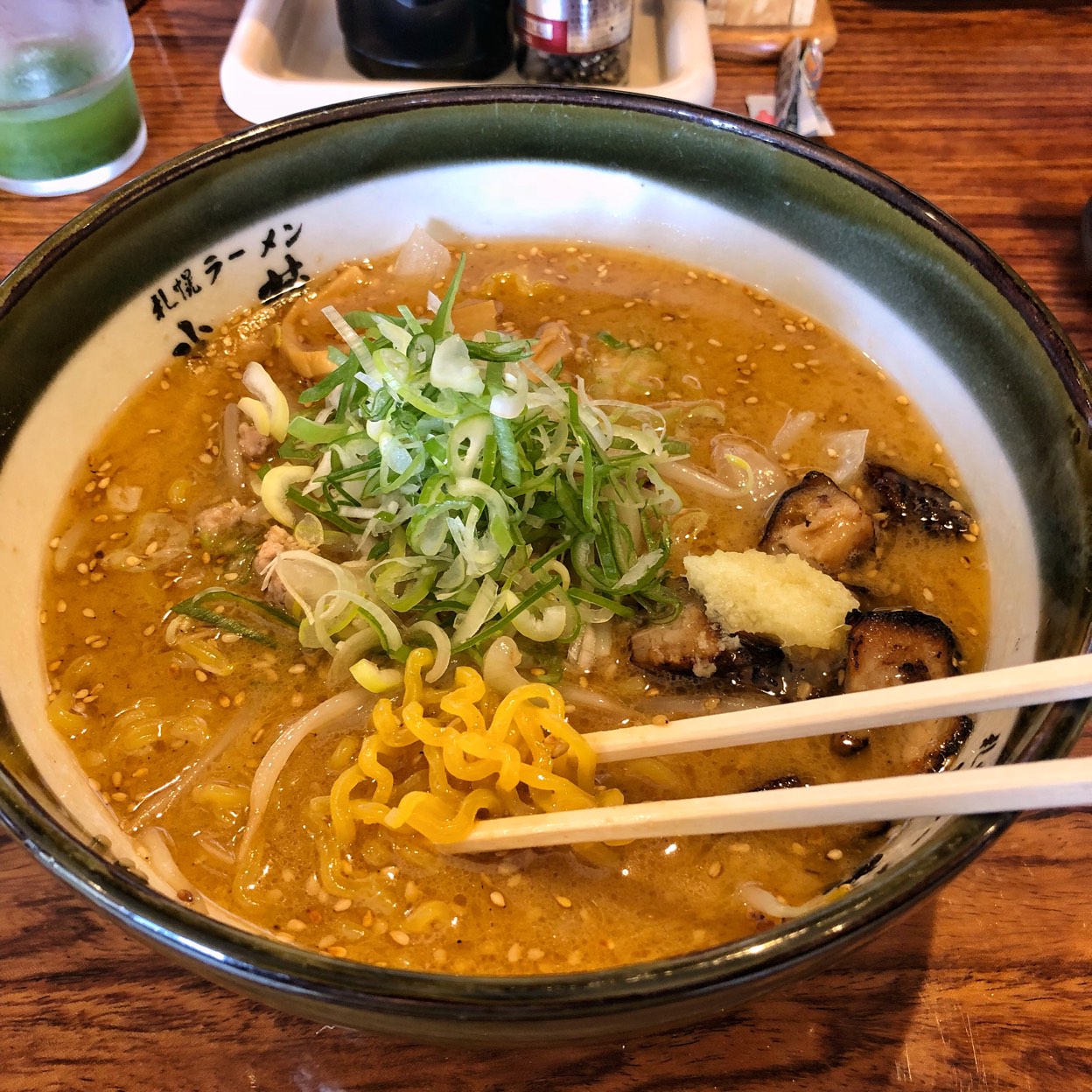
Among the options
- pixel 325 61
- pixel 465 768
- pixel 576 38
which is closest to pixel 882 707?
pixel 465 768

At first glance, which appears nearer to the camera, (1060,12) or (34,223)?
(34,223)

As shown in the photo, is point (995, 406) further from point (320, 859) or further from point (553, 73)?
point (553, 73)

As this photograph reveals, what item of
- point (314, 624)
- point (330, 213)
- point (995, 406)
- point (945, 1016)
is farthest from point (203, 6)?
point (945, 1016)

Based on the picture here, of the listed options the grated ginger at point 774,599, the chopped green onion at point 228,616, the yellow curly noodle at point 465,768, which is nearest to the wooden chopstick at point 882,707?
the yellow curly noodle at point 465,768

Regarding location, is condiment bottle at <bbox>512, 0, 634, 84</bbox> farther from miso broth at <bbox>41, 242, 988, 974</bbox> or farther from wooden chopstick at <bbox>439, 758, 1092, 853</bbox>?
wooden chopstick at <bbox>439, 758, 1092, 853</bbox>

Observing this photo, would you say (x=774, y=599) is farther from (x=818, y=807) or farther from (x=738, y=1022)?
(x=738, y=1022)

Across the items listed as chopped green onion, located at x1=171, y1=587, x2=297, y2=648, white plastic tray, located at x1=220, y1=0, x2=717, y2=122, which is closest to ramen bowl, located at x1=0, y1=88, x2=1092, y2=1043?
chopped green onion, located at x1=171, y1=587, x2=297, y2=648

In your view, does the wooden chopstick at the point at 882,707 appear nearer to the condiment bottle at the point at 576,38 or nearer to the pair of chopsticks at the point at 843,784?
Answer: the pair of chopsticks at the point at 843,784
